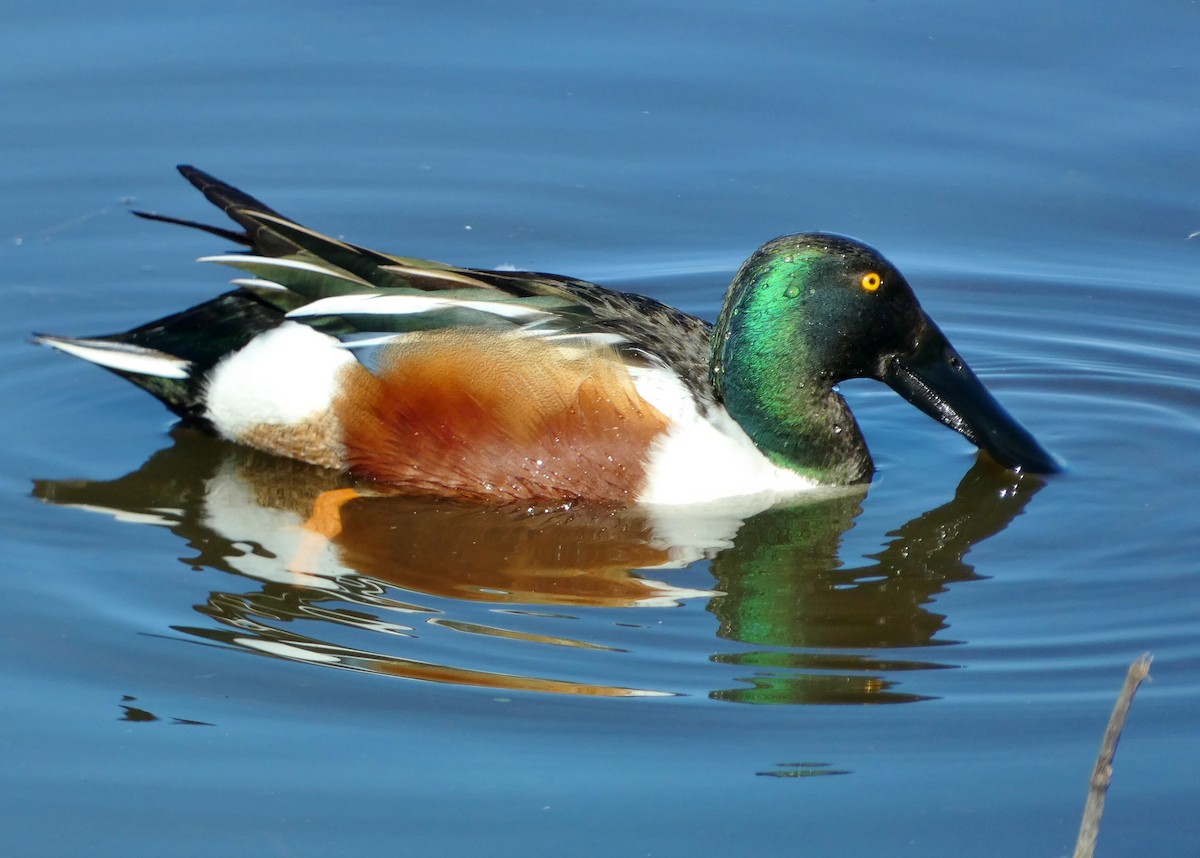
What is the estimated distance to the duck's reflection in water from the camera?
464cm

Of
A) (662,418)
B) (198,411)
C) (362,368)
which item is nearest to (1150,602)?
(662,418)

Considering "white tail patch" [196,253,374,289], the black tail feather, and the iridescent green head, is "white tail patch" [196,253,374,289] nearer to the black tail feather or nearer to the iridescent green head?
the black tail feather

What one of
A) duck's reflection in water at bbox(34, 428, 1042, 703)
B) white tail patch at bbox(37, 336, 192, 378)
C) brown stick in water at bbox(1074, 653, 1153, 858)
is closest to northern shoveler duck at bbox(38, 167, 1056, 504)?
white tail patch at bbox(37, 336, 192, 378)

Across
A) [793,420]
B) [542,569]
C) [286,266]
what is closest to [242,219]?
[286,266]

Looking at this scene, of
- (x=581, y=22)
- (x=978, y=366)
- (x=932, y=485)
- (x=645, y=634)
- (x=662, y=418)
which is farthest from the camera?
(x=581, y=22)

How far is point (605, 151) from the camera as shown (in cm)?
788

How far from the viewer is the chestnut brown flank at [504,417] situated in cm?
548

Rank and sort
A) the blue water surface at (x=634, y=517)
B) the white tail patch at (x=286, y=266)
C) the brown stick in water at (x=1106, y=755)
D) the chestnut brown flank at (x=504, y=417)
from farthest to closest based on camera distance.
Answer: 1. the white tail patch at (x=286, y=266)
2. the chestnut brown flank at (x=504, y=417)
3. the blue water surface at (x=634, y=517)
4. the brown stick in water at (x=1106, y=755)

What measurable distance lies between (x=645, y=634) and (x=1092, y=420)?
2358 millimetres

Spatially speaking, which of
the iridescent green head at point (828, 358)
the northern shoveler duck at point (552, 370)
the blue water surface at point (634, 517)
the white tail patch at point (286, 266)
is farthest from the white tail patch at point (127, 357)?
the iridescent green head at point (828, 358)

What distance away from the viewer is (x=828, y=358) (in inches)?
225

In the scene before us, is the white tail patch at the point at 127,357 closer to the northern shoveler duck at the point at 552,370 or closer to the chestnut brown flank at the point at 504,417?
the northern shoveler duck at the point at 552,370

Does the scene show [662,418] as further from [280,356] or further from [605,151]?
[605,151]

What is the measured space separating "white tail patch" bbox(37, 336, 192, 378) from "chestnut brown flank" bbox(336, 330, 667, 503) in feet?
2.13
